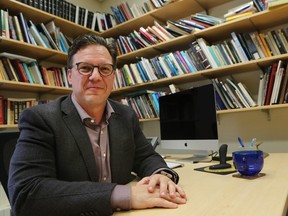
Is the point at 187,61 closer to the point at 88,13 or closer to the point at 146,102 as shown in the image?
the point at 146,102

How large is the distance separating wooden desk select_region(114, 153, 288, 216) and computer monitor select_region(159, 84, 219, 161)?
0.54 meters

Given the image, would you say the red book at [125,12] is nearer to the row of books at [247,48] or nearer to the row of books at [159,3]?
the row of books at [159,3]

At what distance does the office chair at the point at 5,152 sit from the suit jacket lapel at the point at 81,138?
449 mm

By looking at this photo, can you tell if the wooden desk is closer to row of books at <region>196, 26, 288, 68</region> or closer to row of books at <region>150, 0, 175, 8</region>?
row of books at <region>196, 26, 288, 68</region>

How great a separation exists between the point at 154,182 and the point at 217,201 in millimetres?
207

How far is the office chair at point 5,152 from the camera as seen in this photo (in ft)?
3.63

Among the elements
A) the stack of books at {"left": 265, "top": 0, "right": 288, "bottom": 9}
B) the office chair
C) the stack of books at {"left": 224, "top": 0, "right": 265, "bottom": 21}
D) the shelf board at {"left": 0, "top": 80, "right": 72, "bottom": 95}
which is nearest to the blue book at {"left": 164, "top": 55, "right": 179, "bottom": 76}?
the stack of books at {"left": 224, "top": 0, "right": 265, "bottom": 21}

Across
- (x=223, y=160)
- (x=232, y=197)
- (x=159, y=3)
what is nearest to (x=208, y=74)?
(x=159, y=3)

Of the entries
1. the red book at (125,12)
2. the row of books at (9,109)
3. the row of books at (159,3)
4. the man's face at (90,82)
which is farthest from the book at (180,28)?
the row of books at (9,109)

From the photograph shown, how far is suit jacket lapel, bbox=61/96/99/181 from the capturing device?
88 centimetres

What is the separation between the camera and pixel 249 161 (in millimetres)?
966

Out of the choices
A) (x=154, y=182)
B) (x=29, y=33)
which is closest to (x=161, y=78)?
(x=29, y=33)

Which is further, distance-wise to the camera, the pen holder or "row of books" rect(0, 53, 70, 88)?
"row of books" rect(0, 53, 70, 88)

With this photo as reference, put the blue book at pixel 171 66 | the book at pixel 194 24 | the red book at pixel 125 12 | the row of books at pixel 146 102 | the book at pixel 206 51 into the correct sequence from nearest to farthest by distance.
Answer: the book at pixel 206 51
the book at pixel 194 24
the blue book at pixel 171 66
the row of books at pixel 146 102
the red book at pixel 125 12
